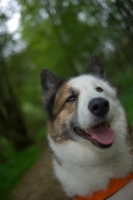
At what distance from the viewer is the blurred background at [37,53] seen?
11523 millimetres

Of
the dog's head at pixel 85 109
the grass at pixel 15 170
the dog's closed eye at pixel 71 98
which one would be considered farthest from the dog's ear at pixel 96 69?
the grass at pixel 15 170

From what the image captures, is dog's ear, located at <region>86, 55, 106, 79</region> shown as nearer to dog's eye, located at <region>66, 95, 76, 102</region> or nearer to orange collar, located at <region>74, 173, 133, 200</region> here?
dog's eye, located at <region>66, 95, 76, 102</region>

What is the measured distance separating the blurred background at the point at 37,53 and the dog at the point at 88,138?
4.49m

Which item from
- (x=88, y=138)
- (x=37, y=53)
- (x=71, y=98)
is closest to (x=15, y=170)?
(x=71, y=98)

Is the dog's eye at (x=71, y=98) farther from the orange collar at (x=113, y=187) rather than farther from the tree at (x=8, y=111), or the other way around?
the tree at (x=8, y=111)

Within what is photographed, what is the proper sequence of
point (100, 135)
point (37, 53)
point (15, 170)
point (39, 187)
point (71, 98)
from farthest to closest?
point (37, 53) → point (15, 170) → point (39, 187) → point (71, 98) → point (100, 135)

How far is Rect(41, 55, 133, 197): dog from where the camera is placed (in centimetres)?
328

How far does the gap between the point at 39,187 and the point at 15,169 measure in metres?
2.73

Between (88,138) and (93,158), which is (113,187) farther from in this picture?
(88,138)

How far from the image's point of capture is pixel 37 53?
19891 mm

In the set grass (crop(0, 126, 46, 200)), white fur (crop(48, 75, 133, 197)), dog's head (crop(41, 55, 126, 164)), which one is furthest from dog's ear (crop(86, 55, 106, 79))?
grass (crop(0, 126, 46, 200))

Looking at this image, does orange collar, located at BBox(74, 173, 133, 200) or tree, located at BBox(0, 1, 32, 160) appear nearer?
orange collar, located at BBox(74, 173, 133, 200)

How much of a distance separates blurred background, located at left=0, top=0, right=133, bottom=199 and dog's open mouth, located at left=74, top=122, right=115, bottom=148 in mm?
4894

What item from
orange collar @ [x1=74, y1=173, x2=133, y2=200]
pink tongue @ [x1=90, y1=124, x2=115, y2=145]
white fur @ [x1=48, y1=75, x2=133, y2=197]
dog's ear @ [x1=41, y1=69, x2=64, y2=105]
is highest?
dog's ear @ [x1=41, y1=69, x2=64, y2=105]
